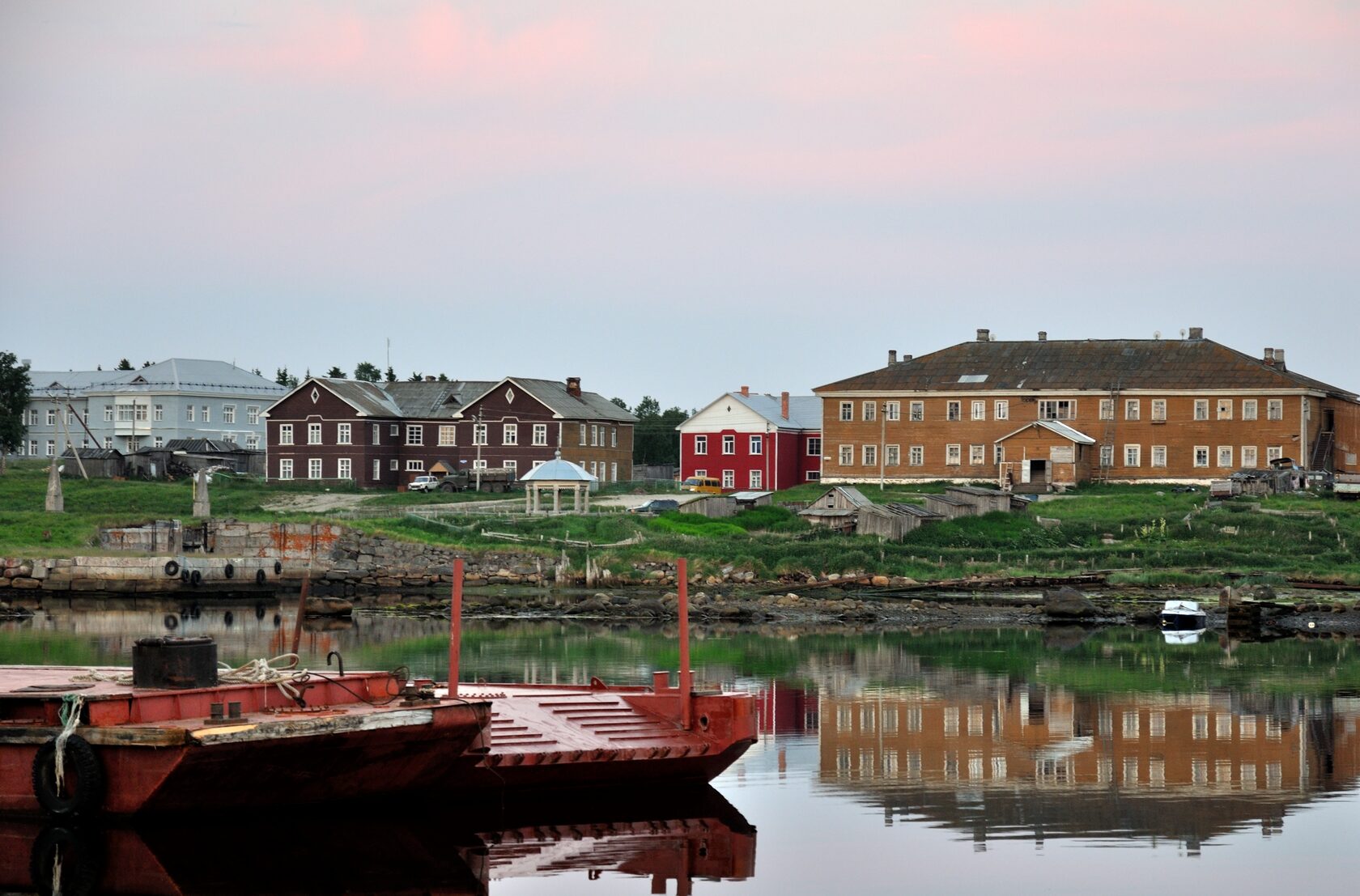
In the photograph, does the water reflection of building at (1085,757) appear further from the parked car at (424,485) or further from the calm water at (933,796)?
the parked car at (424,485)

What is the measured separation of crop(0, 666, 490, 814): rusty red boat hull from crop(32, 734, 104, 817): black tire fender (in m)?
0.08

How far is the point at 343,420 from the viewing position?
84125 mm

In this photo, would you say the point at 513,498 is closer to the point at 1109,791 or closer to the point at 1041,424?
the point at 1041,424

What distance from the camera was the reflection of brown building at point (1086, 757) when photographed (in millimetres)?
19656

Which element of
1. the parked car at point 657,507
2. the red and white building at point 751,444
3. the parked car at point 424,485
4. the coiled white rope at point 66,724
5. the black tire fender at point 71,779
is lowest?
the black tire fender at point 71,779

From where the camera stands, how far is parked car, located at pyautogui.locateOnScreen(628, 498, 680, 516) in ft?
211

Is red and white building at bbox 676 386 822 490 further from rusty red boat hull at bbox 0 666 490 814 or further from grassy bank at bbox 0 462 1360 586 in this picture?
rusty red boat hull at bbox 0 666 490 814

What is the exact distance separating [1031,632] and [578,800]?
82.1ft

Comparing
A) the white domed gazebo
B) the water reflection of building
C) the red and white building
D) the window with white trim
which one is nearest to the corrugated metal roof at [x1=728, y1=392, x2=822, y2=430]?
the red and white building

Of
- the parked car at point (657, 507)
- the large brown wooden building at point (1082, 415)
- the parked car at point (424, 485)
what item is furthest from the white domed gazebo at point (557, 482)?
the large brown wooden building at point (1082, 415)

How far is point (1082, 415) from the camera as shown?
2904 inches

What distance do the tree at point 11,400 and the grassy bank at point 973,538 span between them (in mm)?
34029

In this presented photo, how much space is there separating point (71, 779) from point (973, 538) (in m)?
41.8

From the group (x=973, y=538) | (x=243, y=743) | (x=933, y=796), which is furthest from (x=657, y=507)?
(x=243, y=743)
